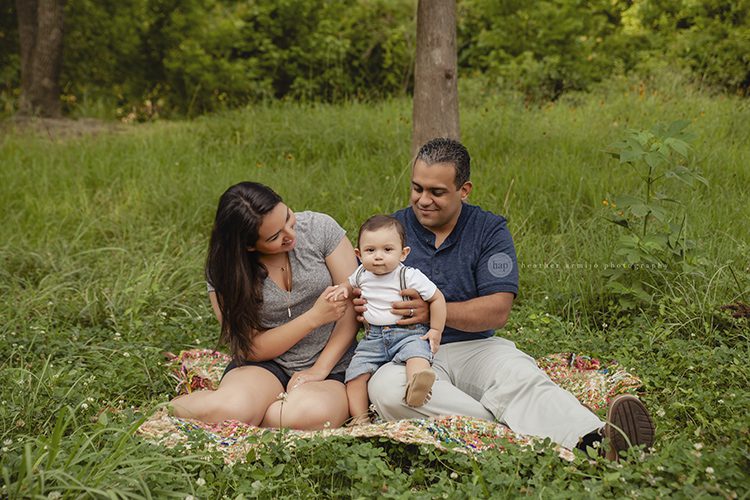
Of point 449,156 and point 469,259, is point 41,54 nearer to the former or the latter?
point 449,156

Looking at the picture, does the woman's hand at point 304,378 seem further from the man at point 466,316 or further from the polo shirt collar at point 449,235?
the polo shirt collar at point 449,235

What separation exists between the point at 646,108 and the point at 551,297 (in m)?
4.08

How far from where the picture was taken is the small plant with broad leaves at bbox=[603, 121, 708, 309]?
4.15 metres

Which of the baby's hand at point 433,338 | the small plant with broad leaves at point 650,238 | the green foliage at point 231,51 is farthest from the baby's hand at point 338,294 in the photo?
the green foliage at point 231,51

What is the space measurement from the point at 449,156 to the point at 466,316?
2.35 feet

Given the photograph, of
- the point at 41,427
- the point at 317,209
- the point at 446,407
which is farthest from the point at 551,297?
the point at 41,427

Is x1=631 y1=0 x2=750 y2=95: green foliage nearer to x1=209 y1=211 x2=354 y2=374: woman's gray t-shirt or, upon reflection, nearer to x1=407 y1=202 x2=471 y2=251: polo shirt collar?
x1=407 y1=202 x2=471 y2=251: polo shirt collar

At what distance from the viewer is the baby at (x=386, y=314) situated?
327cm

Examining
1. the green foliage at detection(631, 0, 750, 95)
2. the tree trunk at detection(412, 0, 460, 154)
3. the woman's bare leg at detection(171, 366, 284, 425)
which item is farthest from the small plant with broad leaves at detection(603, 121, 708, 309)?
the green foliage at detection(631, 0, 750, 95)

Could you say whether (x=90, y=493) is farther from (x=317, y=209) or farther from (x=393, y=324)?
(x=317, y=209)

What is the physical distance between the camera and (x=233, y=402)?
11.0ft

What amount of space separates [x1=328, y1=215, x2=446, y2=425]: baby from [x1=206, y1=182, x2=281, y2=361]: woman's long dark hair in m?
0.39

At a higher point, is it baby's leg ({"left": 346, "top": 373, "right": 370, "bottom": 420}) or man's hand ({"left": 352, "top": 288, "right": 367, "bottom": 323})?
man's hand ({"left": 352, "top": 288, "right": 367, "bottom": 323})

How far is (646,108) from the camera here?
796cm
